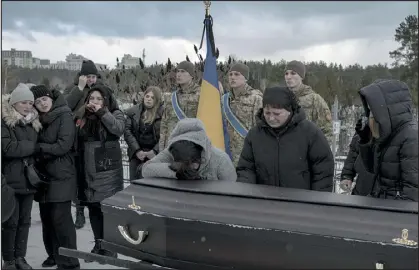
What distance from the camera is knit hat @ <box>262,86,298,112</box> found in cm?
270

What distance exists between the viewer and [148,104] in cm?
495

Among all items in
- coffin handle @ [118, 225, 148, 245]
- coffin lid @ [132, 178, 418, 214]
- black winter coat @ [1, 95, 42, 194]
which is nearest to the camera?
coffin lid @ [132, 178, 418, 214]

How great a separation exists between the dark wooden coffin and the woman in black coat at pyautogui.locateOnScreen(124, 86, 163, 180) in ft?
8.38

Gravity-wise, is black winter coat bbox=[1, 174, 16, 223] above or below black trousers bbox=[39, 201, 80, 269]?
above

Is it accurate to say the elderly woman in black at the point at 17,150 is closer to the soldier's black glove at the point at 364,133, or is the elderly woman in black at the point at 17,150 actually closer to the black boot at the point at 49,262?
the black boot at the point at 49,262

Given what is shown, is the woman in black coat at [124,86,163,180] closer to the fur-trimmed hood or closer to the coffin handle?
the fur-trimmed hood

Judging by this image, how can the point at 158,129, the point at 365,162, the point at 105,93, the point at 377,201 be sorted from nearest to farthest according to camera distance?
the point at 377,201, the point at 365,162, the point at 105,93, the point at 158,129

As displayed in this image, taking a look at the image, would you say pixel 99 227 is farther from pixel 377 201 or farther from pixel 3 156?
pixel 377 201

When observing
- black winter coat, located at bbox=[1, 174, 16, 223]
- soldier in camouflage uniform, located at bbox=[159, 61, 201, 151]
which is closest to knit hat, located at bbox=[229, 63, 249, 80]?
soldier in camouflage uniform, located at bbox=[159, 61, 201, 151]

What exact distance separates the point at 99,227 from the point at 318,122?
6.63 feet

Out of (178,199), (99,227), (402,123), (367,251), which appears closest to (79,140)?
(99,227)

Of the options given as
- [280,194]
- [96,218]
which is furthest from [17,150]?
[280,194]

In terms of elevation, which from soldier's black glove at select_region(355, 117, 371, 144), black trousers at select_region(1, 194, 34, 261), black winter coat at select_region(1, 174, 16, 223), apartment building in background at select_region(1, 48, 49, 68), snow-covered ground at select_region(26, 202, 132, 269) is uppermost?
apartment building in background at select_region(1, 48, 49, 68)

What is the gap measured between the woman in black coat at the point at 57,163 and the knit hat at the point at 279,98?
5.93 feet
